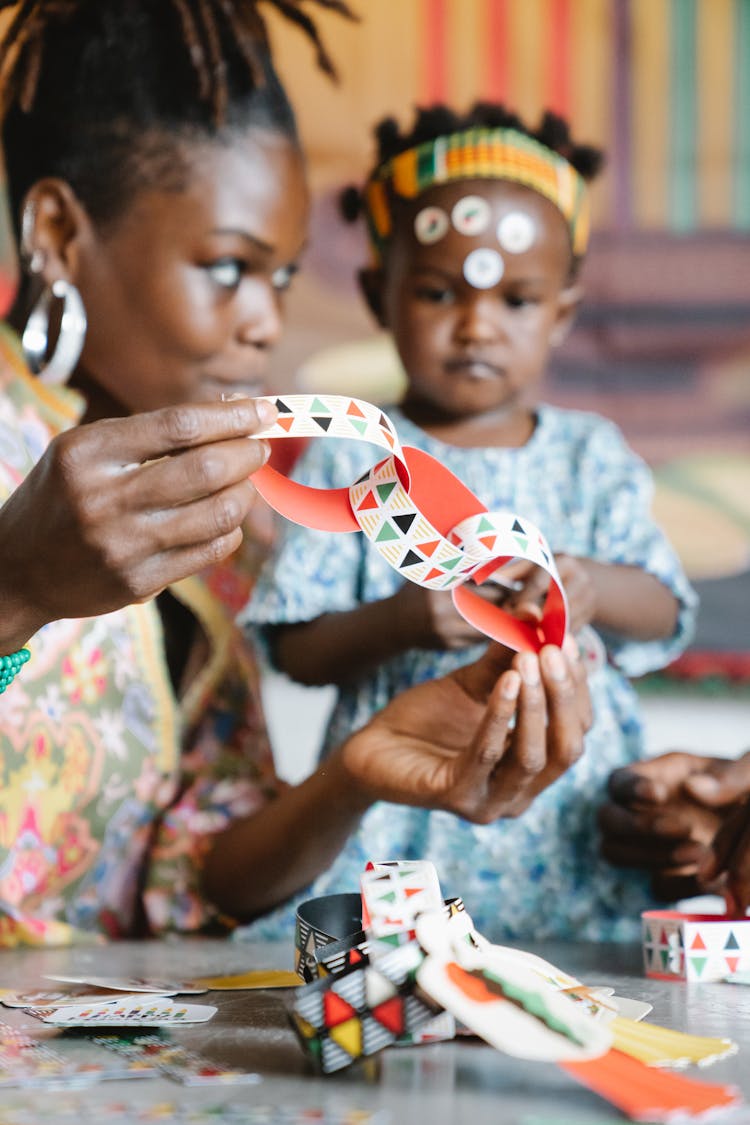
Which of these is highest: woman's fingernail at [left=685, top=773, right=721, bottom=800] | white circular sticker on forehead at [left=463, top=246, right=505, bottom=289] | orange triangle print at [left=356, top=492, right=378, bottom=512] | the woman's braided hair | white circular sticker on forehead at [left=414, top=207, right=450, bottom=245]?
the woman's braided hair

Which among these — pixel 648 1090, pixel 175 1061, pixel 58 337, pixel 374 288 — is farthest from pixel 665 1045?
pixel 374 288

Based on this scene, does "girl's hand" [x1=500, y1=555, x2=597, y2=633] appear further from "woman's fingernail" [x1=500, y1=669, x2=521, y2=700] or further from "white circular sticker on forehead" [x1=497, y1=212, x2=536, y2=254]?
"white circular sticker on forehead" [x1=497, y1=212, x2=536, y2=254]

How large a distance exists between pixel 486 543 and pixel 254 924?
0.57m

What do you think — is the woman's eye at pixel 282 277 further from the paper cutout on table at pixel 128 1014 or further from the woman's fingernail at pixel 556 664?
the paper cutout on table at pixel 128 1014

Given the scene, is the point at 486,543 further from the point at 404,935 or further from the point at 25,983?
the point at 25,983

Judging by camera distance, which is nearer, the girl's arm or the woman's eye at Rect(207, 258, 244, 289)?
the girl's arm

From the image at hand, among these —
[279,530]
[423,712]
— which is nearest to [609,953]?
[423,712]

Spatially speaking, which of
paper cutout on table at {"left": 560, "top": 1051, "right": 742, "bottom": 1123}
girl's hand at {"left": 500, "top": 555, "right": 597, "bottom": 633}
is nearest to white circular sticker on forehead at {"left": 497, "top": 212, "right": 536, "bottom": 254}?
girl's hand at {"left": 500, "top": 555, "right": 597, "bottom": 633}

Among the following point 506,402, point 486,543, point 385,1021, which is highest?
point 506,402

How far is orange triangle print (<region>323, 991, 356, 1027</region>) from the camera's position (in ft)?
2.20

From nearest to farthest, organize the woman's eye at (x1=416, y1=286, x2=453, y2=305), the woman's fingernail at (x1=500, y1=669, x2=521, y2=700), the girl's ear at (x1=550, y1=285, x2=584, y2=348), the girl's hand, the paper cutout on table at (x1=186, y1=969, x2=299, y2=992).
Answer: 1. the paper cutout on table at (x1=186, y1=969, x2=299, y2=992)
2. the woman's fingernail at (x1=500, y1=669, x2=521, y2=700)
3. the girl's hand
4. the woman's eye at (x1=416, y1=286, x2=453, y2=305)
5. the girl's ear at (x1=550, y1=285, x2=584, y2=348)

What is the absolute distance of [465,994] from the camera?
683 mm

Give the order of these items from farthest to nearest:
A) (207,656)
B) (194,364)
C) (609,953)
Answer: (207,656)
(194,364)
(609,953)

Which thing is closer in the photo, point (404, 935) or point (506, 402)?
point (404, 935)
